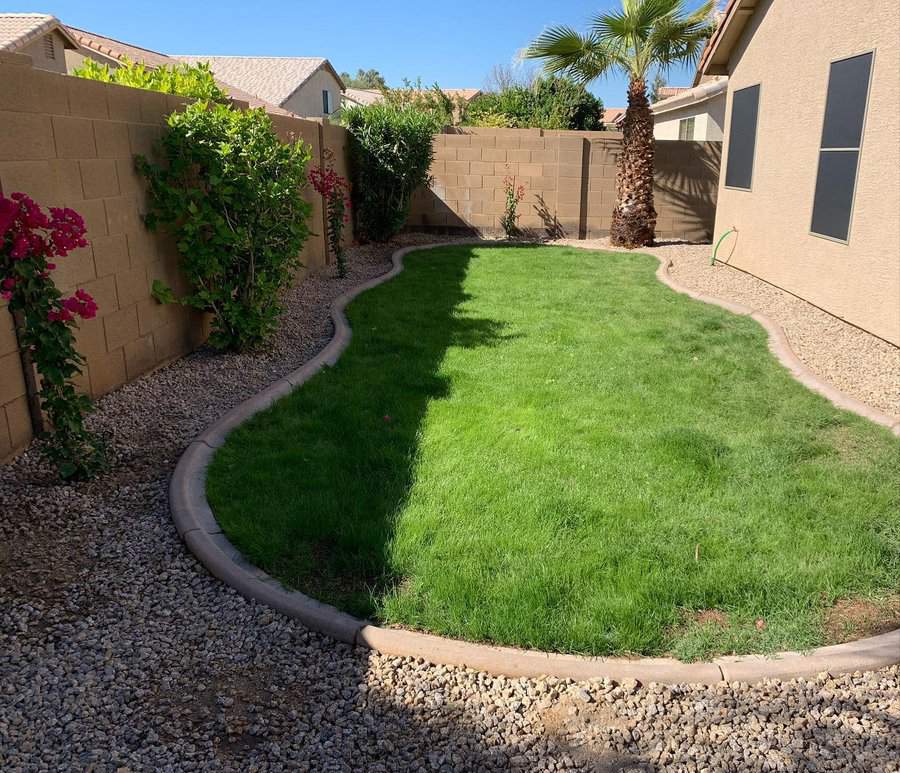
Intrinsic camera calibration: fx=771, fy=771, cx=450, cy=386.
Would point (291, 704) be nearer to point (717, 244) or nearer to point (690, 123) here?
point (717, 244)

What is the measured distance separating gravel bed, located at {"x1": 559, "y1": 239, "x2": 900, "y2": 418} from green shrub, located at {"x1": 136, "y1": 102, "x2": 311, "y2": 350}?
14.7 ft

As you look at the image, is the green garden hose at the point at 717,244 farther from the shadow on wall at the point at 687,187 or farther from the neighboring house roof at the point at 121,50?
the neighboring house roof at the point at 121,50

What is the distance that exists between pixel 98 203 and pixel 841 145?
7.06 metres

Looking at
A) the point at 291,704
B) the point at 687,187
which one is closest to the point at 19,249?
the point at 291,704

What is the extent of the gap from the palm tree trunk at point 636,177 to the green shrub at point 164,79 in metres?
8.12

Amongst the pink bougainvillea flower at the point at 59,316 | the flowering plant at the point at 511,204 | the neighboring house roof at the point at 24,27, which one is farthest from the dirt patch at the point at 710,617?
the neighboring house roof at the point at 24,27

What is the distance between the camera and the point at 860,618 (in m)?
3.06

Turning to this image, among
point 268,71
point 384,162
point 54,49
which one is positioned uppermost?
point 268,71

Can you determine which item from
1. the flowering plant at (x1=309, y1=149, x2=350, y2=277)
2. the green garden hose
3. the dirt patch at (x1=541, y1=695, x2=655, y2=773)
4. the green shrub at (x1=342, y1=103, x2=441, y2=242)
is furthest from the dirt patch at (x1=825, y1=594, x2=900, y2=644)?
the green shrub at (x1=342, y1=103, x2=441, y2=242)

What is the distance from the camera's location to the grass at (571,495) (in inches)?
121

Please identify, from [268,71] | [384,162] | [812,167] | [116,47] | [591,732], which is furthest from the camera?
[268,71]

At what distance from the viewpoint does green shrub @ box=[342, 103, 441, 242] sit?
40.5 feet

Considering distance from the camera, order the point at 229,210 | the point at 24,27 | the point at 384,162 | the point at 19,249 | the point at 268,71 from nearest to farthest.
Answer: the point at 19,249, the point at 229,210, the point at 384,162, the point at 24,27, the point at 268,71

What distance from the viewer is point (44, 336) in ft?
12.0
